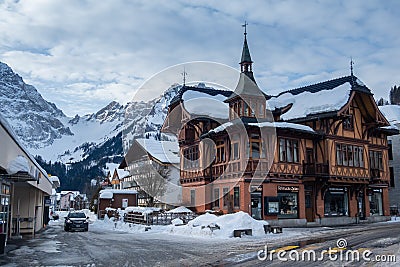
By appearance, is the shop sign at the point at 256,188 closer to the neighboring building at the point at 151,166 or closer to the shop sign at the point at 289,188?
the shop sign at the point at 289,188

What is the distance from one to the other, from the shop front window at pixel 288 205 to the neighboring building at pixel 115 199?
24.8 metres

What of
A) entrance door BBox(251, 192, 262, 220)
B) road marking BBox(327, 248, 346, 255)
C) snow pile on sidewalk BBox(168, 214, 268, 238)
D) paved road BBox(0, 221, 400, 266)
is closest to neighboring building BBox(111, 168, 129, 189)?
entrance door BBox(251, 192, 262, 220)

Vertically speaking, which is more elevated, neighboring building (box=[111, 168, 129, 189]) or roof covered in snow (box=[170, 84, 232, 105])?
roof covered in snow (box=[170, 84, 232, 105])

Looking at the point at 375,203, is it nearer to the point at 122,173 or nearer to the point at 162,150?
the point at 162,150

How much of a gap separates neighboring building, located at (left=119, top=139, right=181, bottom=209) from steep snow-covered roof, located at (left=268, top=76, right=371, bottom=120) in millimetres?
14264

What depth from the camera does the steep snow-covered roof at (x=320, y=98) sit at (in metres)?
37.5

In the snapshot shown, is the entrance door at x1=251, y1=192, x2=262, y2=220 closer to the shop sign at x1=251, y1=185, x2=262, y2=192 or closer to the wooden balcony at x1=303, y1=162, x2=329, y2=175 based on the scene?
the shop sign at x1=251, y1=185, x2=262, y2=192

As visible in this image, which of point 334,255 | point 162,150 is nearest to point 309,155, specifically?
point 334,255

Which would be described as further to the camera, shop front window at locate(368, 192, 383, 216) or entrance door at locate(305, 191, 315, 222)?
shop front window at locate(368, 192, 383, 216)

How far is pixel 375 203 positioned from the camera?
1660 inches

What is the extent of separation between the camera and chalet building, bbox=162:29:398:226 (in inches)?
1318

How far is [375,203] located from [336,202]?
6.36 metres

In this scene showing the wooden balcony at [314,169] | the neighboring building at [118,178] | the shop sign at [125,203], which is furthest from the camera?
the neighboring building at [118,178]

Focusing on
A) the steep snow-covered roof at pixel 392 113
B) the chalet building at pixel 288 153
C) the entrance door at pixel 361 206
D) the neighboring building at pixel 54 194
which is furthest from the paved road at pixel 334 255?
the steep snow-covered roof at pixel 392 113
